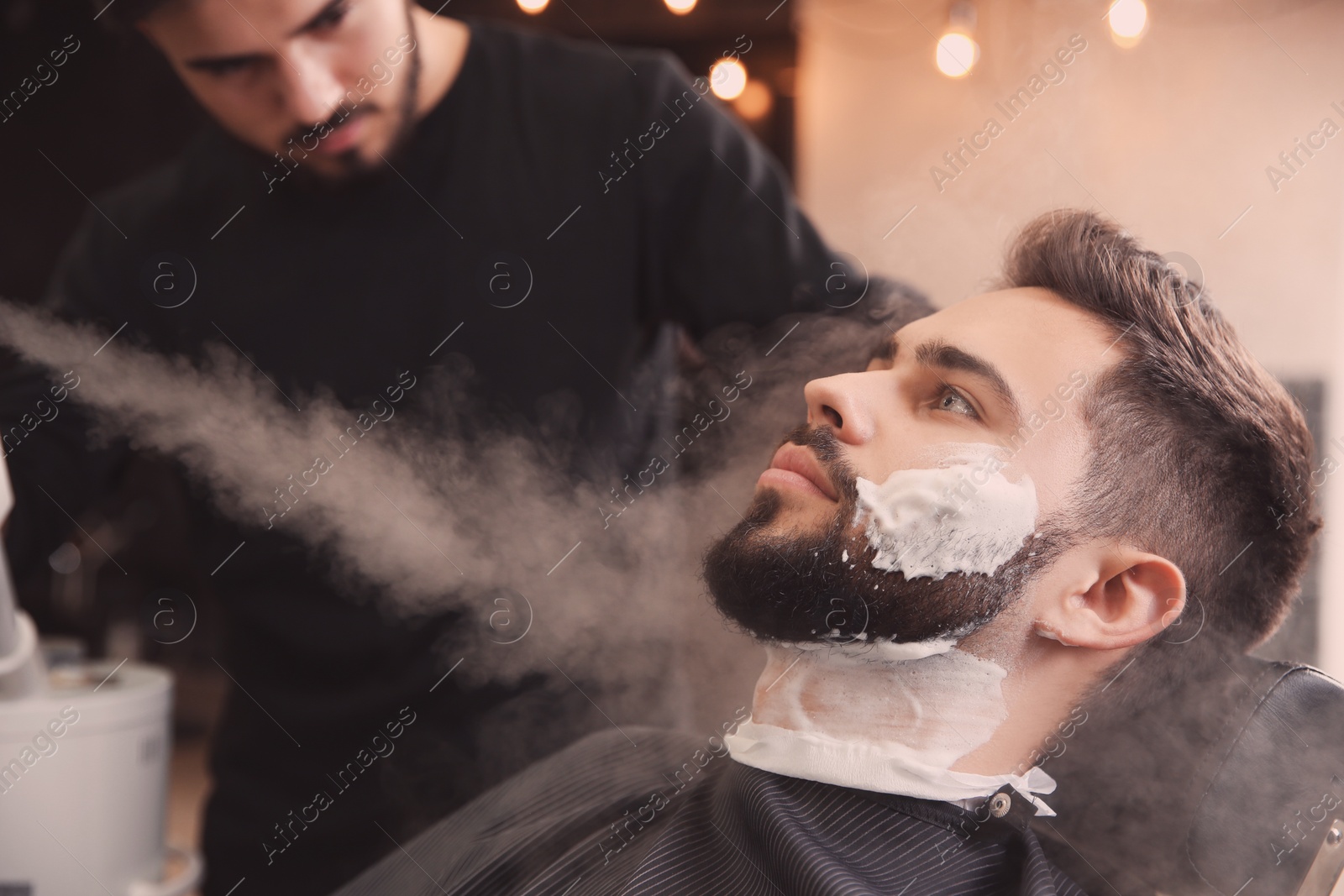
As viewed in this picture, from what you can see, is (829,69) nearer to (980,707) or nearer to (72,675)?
(980,707)

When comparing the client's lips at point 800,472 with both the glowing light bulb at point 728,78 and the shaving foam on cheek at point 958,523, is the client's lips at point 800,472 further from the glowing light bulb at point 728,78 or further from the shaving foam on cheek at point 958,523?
the glowing light bulb at point 728,78

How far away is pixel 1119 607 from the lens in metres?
1.00

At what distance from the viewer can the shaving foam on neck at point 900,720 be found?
0.99m

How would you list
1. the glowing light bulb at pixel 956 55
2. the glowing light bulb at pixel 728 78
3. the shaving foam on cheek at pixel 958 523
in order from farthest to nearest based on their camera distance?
the glowing light bulb at pixel 728 78 → the glowing light bulb at pixel 956 55 → the shaving foam on cheek at pixel 958 523

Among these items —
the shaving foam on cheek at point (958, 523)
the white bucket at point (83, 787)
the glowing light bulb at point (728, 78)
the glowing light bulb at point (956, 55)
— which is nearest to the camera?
the shaving foam on cheek at point (958, 523)

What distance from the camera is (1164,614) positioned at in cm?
100

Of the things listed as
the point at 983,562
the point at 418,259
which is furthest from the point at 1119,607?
the point at 418,259

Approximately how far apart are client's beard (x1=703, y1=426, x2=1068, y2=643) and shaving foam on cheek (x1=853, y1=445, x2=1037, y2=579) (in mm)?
12

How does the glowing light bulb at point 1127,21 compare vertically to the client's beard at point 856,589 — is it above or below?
above

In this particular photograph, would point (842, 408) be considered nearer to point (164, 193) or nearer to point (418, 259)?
point (418, 259)

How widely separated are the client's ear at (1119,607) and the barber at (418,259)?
61 centimetres

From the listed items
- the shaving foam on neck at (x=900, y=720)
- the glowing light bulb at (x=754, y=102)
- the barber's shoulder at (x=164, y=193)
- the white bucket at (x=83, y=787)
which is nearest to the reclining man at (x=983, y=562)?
the shaving foam on neck at (x=900, y=720)

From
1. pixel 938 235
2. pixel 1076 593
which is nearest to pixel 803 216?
pixel 938 235

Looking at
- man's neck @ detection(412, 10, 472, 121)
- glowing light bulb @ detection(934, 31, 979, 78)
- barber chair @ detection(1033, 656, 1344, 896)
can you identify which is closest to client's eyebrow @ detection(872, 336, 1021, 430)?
barber chair @ detection(1033, 656, 1344, 896)
